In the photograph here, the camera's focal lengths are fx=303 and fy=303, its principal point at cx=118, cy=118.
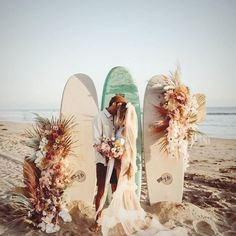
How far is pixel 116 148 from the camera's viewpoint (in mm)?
2930

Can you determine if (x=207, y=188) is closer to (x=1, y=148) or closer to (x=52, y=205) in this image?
(x=52, y=205)

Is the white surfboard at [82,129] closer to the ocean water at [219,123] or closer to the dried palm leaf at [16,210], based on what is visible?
the dried palm leaf at [16,210]

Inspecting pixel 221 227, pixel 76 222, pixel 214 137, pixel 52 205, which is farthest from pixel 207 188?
pixel 214 137

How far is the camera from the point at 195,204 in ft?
12.0

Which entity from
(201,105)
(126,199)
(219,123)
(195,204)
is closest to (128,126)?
(126,199)

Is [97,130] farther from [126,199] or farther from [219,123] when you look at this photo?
[219,123]

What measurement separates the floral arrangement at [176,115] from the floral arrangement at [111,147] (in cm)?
Answer: 62

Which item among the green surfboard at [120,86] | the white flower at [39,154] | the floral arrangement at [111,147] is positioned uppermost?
the green surfboard at [120,86]

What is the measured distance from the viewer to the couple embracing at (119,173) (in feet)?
9.46

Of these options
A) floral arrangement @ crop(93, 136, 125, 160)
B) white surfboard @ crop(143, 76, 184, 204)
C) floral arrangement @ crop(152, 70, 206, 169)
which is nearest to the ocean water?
white surfboard @ crop(143, 76, 184, 204)

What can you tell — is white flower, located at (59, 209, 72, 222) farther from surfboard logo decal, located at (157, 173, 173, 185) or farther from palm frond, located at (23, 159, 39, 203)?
surfboard logo decal, located at (157, 173, 173, 185)

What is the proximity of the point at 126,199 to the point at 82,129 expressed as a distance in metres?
0.99

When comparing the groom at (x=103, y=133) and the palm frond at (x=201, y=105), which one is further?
the palm frond at (x=201, y=105)

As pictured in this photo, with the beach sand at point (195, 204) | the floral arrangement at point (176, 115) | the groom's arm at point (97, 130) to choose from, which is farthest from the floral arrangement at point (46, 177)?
the floral arrangement at point (176, 115)
